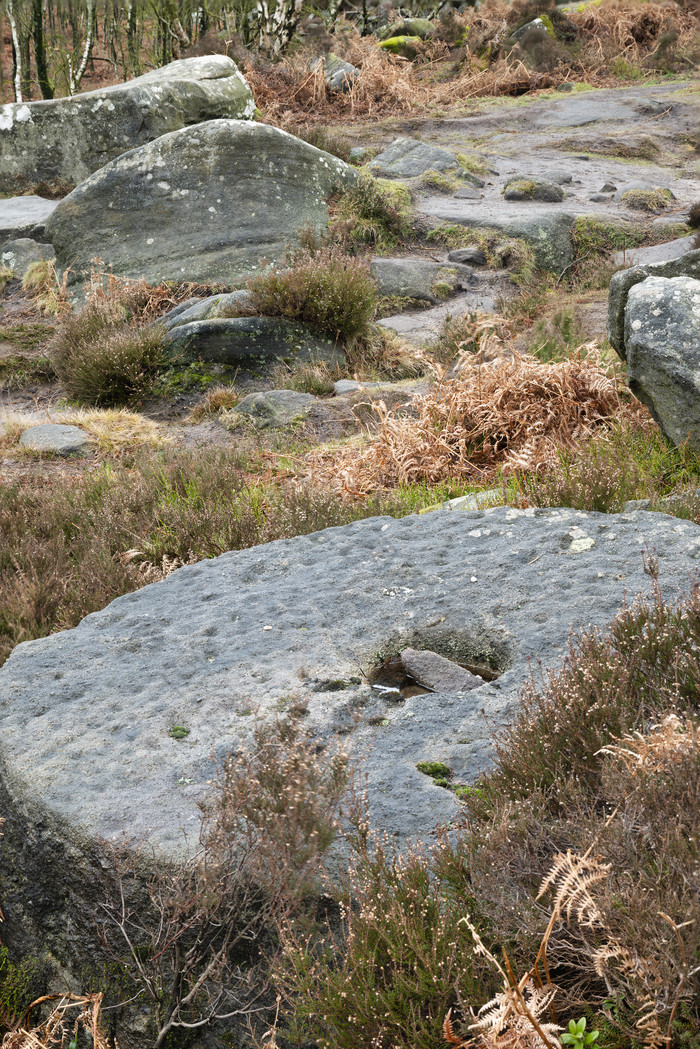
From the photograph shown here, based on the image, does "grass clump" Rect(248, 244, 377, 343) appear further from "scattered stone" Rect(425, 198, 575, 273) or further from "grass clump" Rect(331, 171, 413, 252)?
"scattered stone" Rect(425, 198, 575, 273)

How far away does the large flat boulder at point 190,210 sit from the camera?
11094mm

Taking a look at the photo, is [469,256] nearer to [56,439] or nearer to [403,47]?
[56,439]

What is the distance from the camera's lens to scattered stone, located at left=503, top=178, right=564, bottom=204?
1310 centimetres

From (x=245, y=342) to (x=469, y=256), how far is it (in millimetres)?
3943

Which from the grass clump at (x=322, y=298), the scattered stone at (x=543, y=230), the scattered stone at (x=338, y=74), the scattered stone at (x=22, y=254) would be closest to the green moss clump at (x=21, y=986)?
the grass clump at (x=322, y=298)

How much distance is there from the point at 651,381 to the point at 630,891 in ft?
12.0

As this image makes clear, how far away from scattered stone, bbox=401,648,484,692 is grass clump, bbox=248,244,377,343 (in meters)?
7.16

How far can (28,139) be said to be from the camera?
45.0 ft

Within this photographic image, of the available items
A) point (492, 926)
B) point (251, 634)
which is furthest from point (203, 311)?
point (492, 926)

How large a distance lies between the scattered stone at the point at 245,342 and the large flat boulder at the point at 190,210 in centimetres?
200

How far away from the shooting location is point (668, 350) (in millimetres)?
4469

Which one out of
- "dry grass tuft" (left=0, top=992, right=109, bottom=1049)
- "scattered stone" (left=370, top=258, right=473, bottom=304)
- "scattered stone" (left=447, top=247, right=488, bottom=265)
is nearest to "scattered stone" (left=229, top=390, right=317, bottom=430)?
"scattered stone" (left=370, top=258, right=473, bottom=304)

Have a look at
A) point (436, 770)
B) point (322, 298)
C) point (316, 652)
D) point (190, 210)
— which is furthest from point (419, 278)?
point (436, 770)

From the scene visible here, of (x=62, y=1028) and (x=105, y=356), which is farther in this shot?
(x=105, y=356)
